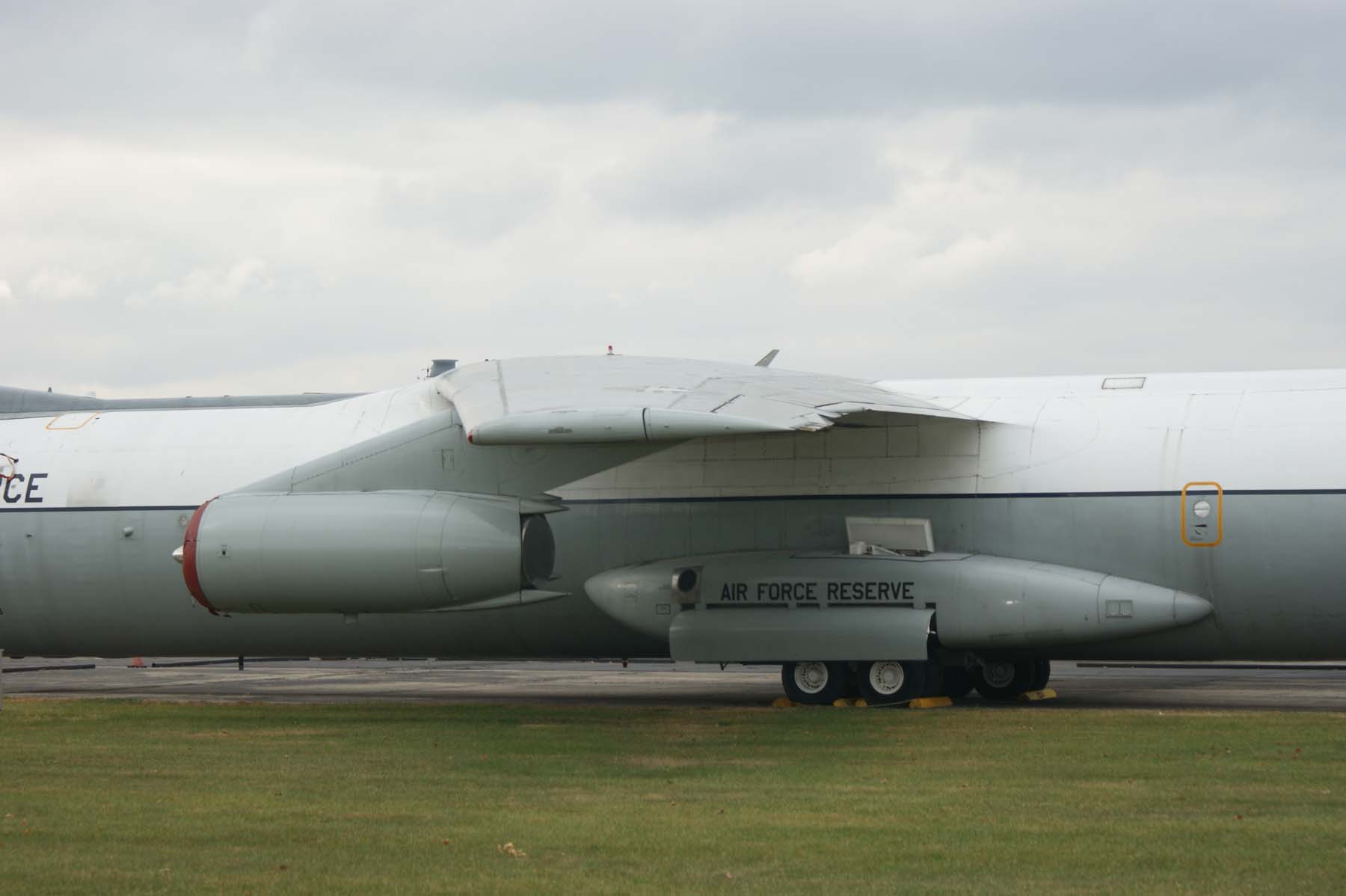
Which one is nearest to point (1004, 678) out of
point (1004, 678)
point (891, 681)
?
point (1004, 678)

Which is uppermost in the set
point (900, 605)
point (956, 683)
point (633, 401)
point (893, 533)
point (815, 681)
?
point (633, 401)

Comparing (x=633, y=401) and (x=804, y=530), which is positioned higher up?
(x=633, y=401)

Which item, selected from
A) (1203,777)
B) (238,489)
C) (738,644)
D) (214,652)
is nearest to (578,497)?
(738,644)

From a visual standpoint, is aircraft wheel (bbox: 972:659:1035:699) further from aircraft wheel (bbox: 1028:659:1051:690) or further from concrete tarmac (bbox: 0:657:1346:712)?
concrete tarmac (bbox: 0:657:1346:712)

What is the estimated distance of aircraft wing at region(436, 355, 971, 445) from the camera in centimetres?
1412

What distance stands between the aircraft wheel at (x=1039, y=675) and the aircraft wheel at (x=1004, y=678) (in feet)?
0.17

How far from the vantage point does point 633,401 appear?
14586 mm

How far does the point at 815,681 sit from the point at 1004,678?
3.34m

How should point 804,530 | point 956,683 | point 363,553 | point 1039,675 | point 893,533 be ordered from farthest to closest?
point 1039,675, point 956,683, point 804,530, point 893,533, point 363,553

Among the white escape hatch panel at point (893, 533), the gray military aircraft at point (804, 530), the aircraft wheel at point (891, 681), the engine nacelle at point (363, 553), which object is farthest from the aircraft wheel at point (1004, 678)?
the engine nacelle at point (363, 553)

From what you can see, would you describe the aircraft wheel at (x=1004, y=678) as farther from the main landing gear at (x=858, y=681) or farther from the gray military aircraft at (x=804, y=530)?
the main landing gear at (x=858, y=681)

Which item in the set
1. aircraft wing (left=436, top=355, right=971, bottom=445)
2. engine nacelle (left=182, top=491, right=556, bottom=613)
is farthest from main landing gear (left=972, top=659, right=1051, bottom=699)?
engine nacelle (left=182, top=491, right=556, bottom=613)

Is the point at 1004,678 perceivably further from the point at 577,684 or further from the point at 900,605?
the point at 577,684

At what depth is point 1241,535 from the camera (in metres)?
17.1
